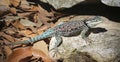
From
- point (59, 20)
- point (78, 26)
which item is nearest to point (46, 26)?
point (59, 20)

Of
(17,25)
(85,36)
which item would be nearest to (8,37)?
(17,25)

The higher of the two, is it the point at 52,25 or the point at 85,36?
the point at 52,25

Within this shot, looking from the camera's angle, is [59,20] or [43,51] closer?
[43,51]

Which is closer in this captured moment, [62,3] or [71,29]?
[71,29]

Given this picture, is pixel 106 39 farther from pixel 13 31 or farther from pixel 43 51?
pixel 13 31

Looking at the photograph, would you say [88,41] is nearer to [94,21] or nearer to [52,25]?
[94,21]

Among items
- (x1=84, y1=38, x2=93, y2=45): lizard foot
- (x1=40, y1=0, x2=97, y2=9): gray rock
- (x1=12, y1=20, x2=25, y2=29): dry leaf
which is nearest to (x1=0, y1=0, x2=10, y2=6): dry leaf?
(x1=12, y1=20, x2=25, y2=29): dry leaf

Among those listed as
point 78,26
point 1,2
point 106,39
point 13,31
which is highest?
point 1,2

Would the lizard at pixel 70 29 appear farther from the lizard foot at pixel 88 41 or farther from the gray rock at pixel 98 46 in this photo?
the lizard foot at pixel 88 41
